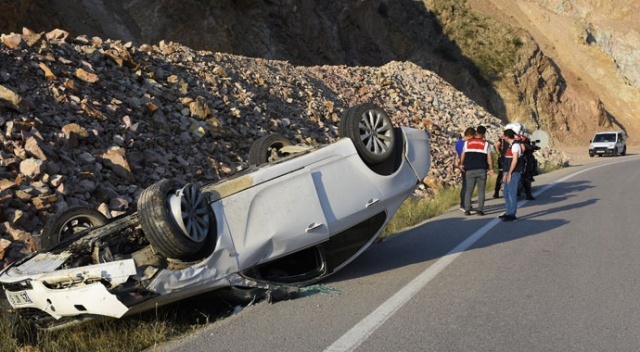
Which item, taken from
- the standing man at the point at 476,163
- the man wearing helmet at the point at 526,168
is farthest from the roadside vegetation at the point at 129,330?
the man wearing helmet at the point at 526,168

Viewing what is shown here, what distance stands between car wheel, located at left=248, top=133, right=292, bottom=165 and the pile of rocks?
8.36 ft

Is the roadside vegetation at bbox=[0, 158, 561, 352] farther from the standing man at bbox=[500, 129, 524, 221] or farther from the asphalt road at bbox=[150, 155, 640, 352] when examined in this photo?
the standing man at bbox=[500, 129, 524, 221]

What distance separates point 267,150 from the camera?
7484 mm

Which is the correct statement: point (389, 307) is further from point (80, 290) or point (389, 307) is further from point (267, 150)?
point (267, 150)

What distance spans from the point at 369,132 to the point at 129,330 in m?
3.16

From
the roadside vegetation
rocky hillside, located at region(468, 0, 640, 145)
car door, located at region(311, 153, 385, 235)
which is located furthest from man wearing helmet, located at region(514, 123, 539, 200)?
rocky hillside, located at region(468, 0, 640, 145)

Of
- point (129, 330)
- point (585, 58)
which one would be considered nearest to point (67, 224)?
point (129, 330)

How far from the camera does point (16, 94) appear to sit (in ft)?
31.1

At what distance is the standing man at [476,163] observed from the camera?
35.6 feet

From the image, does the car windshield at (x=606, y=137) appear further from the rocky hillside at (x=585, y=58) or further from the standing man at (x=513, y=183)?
the standing man at (x=513, y=183)

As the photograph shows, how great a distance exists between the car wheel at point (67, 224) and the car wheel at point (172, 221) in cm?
141

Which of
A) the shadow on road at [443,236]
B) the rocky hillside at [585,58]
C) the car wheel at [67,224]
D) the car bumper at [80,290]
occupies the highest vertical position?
→ the rocky hillside at [585,58]

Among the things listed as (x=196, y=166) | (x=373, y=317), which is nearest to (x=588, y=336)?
(x=373, y=317)

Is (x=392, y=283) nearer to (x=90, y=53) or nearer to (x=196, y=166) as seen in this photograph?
(x=196, y=166)
